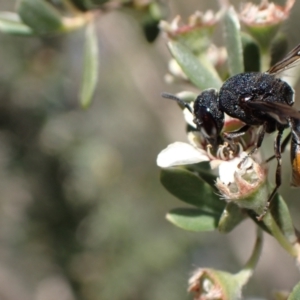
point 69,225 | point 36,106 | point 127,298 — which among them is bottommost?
point 127,298

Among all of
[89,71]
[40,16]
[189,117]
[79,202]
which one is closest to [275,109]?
[189,117]

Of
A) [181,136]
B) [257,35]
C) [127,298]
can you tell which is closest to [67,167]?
[127,298]

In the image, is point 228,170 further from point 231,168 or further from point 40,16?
point 40,16

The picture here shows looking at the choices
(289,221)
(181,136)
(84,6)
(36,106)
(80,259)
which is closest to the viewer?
(289,221)

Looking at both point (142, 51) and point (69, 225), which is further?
point (142, 51)

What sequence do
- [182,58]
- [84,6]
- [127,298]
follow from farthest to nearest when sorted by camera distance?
[127,298], [84,6], [182,58]

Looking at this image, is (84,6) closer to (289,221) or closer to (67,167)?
(289,221)

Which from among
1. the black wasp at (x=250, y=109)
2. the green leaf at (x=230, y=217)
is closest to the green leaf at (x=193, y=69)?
the black wasp at (x=250, y=109)

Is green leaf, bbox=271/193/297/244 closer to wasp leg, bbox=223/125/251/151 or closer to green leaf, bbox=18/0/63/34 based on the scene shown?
wasp leg, bbox=223/125/251/151
